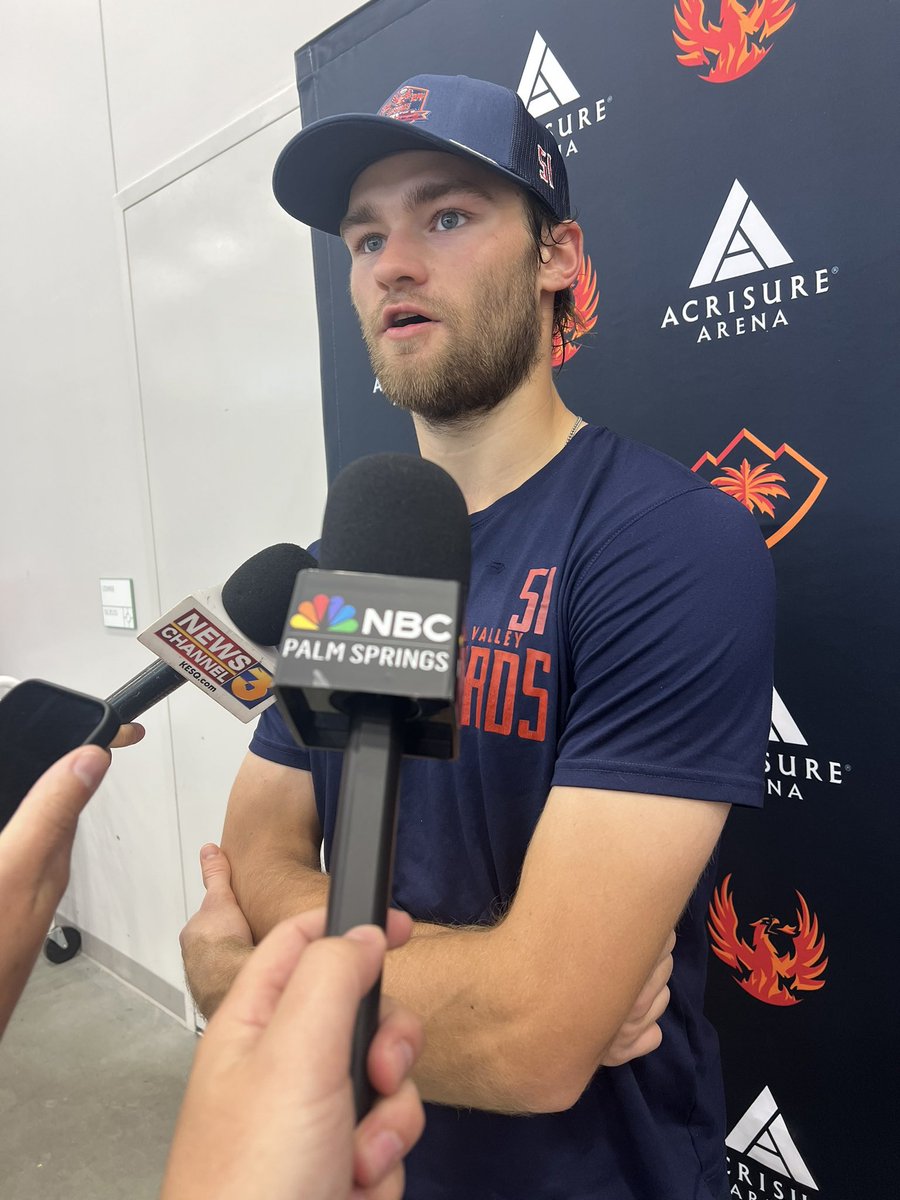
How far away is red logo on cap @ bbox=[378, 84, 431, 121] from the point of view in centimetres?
96

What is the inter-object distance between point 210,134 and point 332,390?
769 mm

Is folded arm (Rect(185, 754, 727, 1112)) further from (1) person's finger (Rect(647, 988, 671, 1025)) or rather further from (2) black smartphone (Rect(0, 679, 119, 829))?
(2) black smartphone (Rect(0, 679, 119, 829))

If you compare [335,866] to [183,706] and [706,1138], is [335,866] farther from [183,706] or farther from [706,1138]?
[183,706]

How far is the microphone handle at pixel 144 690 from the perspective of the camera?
73 centimetres

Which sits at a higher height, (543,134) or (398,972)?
(543,134)

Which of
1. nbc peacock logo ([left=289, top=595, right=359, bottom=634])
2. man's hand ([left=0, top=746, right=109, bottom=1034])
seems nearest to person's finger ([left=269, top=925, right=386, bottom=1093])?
nbc peacock logo ([left=289, top=595, right=359, bottom=634])

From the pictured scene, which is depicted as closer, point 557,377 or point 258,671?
point 258,671

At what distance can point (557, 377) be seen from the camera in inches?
52.4

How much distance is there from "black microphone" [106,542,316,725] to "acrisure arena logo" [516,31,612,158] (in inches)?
34.8

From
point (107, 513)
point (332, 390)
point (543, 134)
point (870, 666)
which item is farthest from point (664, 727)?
point (107, 513)

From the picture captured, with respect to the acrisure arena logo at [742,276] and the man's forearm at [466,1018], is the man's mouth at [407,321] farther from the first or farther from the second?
the man's forearm at [466,1018]

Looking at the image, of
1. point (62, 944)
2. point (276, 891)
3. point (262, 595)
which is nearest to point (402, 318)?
point (262, 595)

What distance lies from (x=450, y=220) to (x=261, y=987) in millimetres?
929

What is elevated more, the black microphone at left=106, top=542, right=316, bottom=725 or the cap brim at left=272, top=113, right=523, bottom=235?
the cap brim at left=272, top=113, right=523, bottom=235
